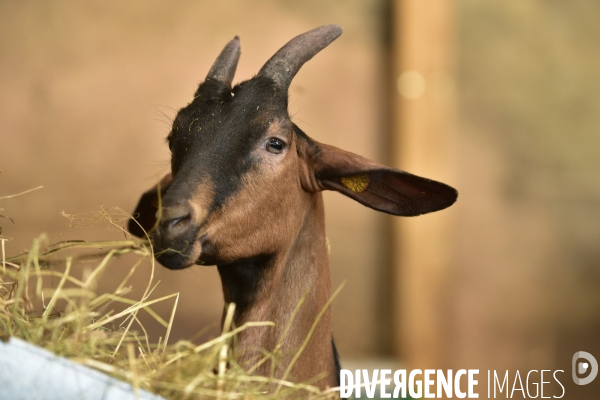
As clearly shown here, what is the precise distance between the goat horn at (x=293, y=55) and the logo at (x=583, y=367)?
17.1 feet

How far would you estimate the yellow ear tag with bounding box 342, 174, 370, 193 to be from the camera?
9.14 feet

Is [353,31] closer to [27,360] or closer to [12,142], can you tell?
[12,142]

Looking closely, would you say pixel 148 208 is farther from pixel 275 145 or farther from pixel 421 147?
pixel 421 147

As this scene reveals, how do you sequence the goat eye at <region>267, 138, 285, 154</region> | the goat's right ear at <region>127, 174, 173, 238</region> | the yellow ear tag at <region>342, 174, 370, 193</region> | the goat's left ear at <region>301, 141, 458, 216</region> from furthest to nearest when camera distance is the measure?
the goat's right ear at <region>127, 174, 173, 238</region>
the yellow ear tag at <region>342, 174, 370, 193</region>
the goat's left ear at <region>301, 141, 458, 216</region>
the goat eye at <region>267, 138, 285, 154</region>

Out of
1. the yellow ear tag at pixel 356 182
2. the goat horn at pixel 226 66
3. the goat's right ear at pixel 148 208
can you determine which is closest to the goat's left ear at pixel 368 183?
the yellow ear tag at pixel 356 182

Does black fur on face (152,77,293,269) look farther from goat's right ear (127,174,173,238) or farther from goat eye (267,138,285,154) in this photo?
goat's right ear (127,174,173,238)

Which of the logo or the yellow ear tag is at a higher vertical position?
the yellow ear tag

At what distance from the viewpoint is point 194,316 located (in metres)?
7.00

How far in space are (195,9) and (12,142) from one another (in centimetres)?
273

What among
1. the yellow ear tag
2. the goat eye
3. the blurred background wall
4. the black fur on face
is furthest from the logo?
the black fur on face

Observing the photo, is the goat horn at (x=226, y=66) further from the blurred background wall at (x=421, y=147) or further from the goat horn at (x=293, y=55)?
the blurred background wall at (x=421, y=147)

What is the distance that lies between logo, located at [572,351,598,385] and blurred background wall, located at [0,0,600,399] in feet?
0.40

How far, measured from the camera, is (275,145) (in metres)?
2.59

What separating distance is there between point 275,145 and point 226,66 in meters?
0.67
